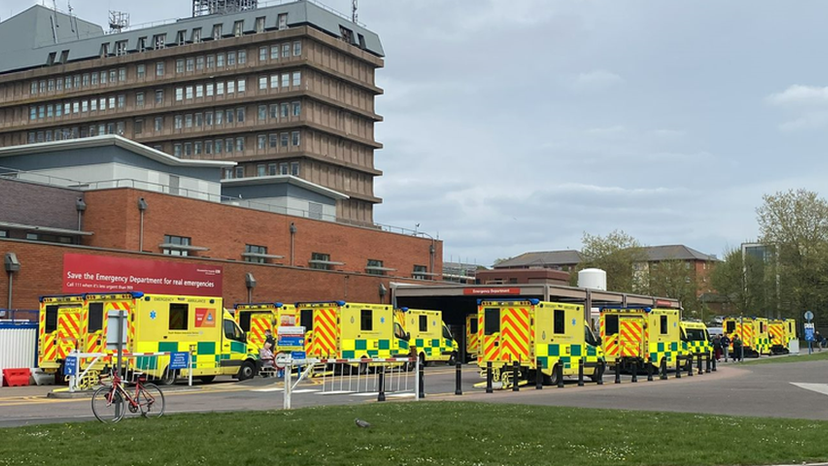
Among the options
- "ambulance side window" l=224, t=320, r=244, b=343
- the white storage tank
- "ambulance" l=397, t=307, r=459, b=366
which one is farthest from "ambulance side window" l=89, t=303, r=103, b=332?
the white storage tank

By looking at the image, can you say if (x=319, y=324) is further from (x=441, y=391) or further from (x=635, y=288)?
(x=635, y=288)

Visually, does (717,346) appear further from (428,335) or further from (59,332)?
(59,332)

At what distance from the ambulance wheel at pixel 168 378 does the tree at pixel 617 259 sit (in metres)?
71.7

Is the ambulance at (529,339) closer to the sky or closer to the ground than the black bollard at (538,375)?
closer to the sky

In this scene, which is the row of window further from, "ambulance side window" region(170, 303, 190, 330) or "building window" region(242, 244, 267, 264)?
"ambulance side window" region(170, 303, 190, 330)

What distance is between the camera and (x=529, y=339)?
1160 inches

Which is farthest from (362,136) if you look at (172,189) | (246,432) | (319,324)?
(246,432)

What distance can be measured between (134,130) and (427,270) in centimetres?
4852

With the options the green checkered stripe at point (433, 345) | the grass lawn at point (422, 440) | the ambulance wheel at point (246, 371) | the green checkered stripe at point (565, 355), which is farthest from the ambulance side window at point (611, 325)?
the grass lawn at point (422, 440)

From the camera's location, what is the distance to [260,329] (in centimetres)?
3812

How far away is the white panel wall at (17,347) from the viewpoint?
31734 mm

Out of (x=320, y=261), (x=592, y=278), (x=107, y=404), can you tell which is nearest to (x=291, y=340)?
(x=107, y=404)

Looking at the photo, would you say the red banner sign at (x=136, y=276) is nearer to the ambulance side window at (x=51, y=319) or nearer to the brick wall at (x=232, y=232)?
the brick wall at (x=232, y=232)

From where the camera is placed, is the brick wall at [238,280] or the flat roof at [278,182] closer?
the brick wall at [238,280]
